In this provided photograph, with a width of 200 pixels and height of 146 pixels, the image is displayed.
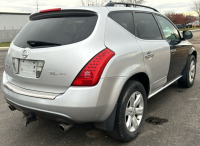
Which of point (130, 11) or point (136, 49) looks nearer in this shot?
point (136, 49)

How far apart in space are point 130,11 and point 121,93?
1.33 m

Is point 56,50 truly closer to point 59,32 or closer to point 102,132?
point 59,32

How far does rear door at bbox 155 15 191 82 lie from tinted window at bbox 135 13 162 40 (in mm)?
244

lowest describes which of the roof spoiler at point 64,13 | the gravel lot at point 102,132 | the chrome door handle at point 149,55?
the gravel lot at point 102,132

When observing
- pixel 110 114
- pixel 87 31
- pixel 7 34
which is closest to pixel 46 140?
pixel 110 114

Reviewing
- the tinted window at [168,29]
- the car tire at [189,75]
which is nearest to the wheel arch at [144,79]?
the tinted window at [168,29]

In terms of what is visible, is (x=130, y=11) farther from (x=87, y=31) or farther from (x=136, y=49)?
(x=87, y=31)

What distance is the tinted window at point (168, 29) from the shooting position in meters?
3.75

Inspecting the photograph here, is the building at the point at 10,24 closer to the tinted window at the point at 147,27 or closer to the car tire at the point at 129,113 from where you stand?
the tinted window at the point at 147,27

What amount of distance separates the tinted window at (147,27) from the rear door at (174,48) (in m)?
0.24

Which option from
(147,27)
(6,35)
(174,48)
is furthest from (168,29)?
(6,35)

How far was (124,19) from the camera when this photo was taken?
9.19ft

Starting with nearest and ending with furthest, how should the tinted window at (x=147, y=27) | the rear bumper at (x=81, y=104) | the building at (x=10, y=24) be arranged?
the rear bumper at (x=81, y=104) < the tinted window at (x=147, y=27) < the building at (x=10, y=24)

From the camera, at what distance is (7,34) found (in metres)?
26.9
